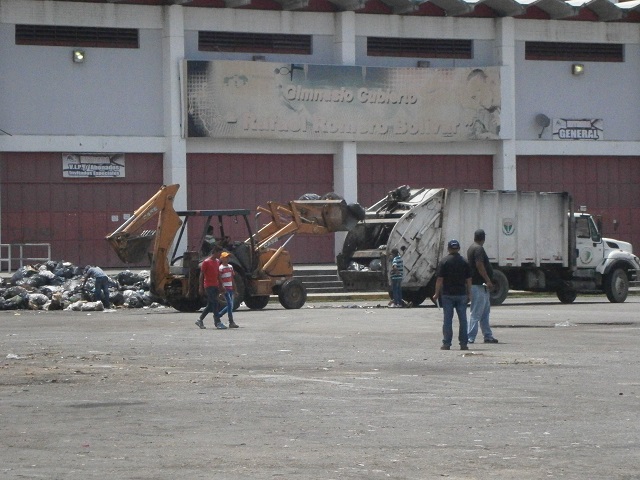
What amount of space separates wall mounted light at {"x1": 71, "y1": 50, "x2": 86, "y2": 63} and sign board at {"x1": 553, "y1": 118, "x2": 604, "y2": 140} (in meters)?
17.6

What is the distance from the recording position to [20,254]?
143 ft

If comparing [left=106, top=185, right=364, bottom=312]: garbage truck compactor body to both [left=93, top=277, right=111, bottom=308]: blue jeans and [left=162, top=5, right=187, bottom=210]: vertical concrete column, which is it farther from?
[left=162, top=5, right=187, bottom=210]: vertical concrete column

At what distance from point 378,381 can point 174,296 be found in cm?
1684

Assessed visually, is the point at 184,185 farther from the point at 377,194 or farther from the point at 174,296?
the point at 174,296

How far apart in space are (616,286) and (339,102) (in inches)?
578

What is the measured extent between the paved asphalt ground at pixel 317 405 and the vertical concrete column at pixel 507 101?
1012 inches

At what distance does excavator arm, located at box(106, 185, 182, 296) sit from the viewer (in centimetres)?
3250

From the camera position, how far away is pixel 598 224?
126ft

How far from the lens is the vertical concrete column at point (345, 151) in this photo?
4834cm

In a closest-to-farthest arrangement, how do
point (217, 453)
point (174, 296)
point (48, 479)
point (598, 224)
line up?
point (48, 479), point (217, 453), point (174, 296), point (598, 224)

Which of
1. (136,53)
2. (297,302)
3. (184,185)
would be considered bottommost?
(297,302)

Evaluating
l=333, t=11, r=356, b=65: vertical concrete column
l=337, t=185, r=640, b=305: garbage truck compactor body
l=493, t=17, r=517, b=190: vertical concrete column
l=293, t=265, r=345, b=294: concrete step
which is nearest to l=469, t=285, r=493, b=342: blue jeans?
l=337, t=185, r=640, b=305: garbage truck compactor body

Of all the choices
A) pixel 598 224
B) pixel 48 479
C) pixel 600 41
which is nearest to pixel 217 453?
pixel 48 479

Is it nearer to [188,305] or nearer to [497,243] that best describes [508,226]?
[497,243]
